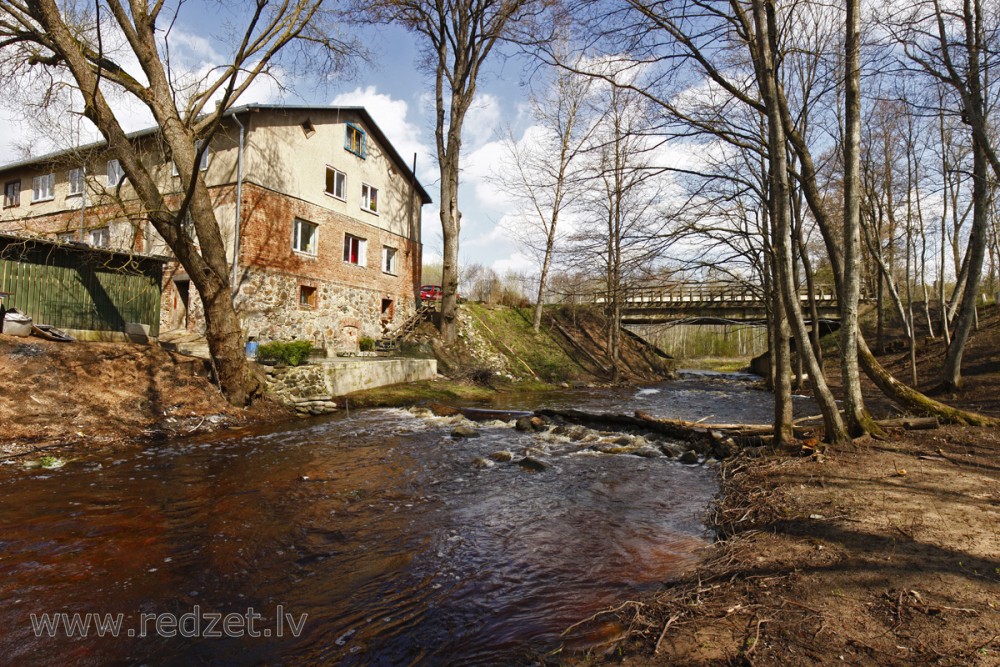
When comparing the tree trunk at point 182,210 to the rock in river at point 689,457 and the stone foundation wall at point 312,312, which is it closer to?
the stone foundation wall at point 312,312

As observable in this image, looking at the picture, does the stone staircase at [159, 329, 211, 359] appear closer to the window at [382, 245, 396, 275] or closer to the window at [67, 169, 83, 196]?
the window at [382, 245, 396, 275]

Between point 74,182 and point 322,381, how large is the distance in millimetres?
17374

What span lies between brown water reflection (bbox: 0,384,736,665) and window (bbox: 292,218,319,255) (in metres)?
12.3

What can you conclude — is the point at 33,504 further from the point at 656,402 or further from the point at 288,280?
the point at 656,402

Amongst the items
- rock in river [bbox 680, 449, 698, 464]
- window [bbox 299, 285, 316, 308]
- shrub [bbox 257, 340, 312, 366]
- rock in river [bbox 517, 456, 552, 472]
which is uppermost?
window [bbox 299, 285, 316, 308]

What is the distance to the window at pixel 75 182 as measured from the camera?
21203 millimetres

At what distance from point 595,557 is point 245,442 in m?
7.30

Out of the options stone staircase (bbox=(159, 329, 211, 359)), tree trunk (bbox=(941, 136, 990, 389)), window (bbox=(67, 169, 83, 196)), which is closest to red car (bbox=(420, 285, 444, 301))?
stone staircase (bbox=(159, 329, 211, 359))

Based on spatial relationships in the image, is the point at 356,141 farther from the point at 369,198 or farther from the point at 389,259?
the point at 389,259

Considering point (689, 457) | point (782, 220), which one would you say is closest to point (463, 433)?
point (689, 457)

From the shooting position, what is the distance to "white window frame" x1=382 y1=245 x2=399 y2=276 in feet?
77.7

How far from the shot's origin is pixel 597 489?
6746 millimetres

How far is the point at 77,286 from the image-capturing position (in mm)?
13836

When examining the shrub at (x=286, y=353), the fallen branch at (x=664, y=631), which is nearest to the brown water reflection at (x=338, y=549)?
the fallen branch at (x=664, y=631)
